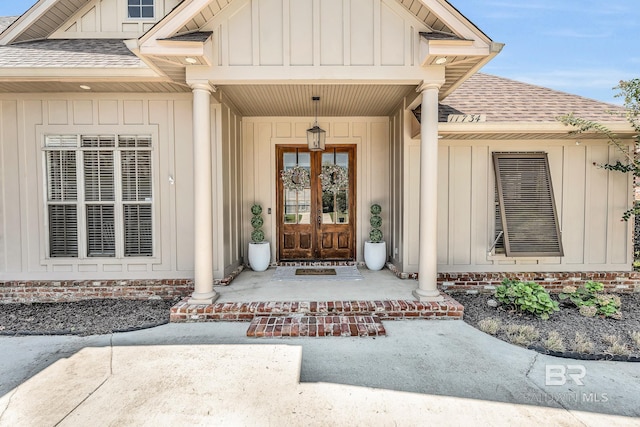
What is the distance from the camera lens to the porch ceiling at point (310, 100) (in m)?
4.77

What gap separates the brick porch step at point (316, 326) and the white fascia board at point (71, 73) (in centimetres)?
347

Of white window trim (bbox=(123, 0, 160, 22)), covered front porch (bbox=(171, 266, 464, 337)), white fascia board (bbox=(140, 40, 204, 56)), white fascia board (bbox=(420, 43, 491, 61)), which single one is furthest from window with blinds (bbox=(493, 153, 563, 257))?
white window trim (bbox=(123, 0, 160, 22))

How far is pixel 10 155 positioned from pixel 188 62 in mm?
3363

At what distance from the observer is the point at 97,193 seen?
5156 millimetres

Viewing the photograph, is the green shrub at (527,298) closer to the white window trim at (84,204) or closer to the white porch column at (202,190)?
the white porch column at (202,190)

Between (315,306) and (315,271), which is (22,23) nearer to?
(315,271)

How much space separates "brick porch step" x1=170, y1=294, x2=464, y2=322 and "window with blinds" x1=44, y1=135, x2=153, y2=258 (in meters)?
1.79

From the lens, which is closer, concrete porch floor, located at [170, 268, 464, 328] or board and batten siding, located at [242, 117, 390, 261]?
concrete porch floor, located at [170, 268, 464, 328]

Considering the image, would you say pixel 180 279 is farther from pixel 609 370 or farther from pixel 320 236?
pixel 609 370

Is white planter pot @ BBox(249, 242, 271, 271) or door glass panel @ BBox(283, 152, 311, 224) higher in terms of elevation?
door glass panel @ BBox(283, 152, 311, 224)

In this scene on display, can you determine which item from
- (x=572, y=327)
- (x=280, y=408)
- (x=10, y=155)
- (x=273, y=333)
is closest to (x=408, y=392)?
(x=280, y=408)

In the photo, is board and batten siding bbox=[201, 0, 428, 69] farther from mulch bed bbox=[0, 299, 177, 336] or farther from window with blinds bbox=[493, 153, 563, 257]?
mulch bed bbox=[0, 299, 177, 336]

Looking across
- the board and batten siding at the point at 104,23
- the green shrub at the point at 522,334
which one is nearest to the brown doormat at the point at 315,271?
the green shrub at the point at 522,334

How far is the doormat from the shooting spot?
5406 millimetres
